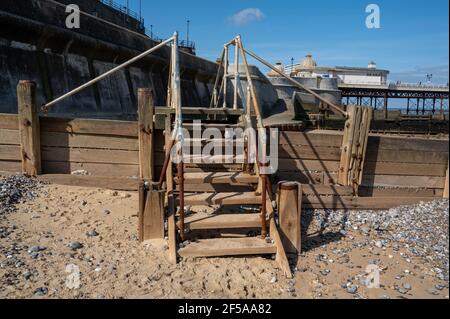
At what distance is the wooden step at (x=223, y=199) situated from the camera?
5.35 m

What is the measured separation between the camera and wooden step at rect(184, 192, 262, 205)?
535 cm

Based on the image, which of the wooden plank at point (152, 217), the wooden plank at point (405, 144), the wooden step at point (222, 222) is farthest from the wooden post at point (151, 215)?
the wooden plank at point (405, 144)

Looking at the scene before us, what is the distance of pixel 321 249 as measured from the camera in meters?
5.45

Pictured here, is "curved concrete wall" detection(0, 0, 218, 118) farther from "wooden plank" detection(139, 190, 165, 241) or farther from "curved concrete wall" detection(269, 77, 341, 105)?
"curved concrete wall" detection(269, 77, 341, 105)

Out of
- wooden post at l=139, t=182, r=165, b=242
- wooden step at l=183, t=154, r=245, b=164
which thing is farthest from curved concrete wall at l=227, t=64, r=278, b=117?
wooden post at l=139, t=182, r=165, b=242

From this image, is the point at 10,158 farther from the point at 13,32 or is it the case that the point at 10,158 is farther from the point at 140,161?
the point at 13,32

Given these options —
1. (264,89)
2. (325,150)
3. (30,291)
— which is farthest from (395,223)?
(264,89)

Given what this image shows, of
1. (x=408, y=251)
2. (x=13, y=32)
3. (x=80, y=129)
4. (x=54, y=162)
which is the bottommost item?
(x=408, y=251)

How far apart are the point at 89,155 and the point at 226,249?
341cm

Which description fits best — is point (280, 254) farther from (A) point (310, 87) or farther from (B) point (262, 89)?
(A) point (310, 87)

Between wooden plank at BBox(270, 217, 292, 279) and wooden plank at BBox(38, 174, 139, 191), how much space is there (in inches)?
113

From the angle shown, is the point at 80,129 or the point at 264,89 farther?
the point at 264,89

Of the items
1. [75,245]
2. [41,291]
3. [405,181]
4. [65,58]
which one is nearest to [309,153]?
[405,181]

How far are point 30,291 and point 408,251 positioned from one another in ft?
15.7
